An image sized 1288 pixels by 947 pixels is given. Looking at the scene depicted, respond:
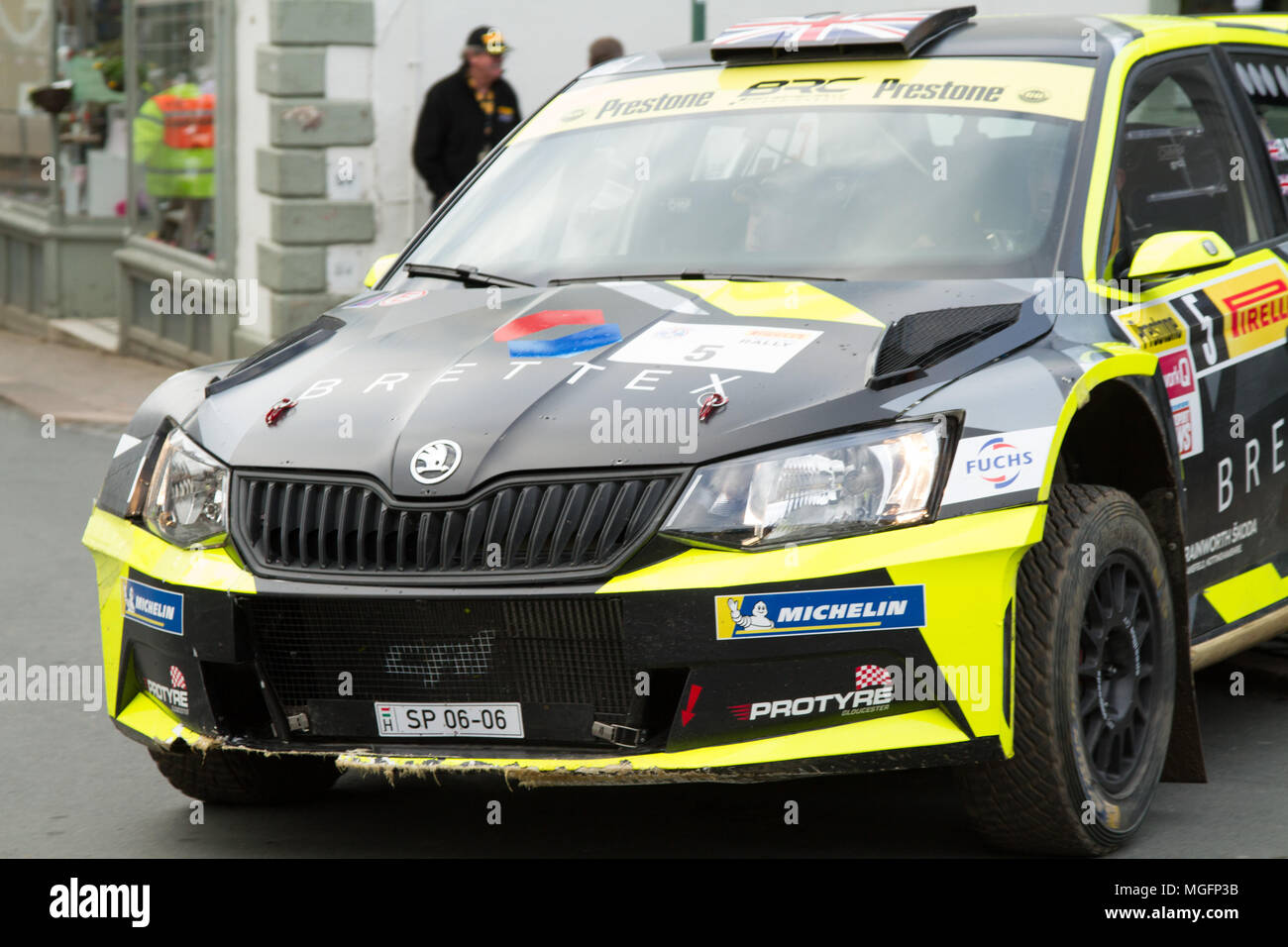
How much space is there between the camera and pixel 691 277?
4.97m

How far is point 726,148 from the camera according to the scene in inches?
211

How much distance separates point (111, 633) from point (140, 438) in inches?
17.9

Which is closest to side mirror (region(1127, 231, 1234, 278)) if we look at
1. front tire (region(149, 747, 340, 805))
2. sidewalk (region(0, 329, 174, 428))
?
front tire (region(149, 747, 340, 805))

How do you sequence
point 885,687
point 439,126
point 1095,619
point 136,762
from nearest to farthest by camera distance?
point 885,687 → point 1095,619 → point 136,762 → point 439,126

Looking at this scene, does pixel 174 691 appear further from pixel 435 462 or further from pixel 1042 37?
pixel 1042 37

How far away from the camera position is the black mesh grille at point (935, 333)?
4.22m

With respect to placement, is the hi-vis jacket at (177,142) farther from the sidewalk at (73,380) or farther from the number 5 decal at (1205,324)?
the number 5 decal at (1205,324)

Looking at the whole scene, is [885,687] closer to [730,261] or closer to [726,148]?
[730,261]

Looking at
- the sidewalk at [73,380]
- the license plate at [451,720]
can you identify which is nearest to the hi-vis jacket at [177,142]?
the sidewalk at [73,380]

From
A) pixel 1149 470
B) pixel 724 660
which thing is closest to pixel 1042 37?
pixel 1149 470

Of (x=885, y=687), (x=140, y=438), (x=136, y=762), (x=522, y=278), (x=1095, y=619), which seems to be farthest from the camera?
(x=136, y=762)

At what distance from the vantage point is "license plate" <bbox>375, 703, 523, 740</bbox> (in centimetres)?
408

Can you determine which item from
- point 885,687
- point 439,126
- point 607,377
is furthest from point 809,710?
point 439,126
